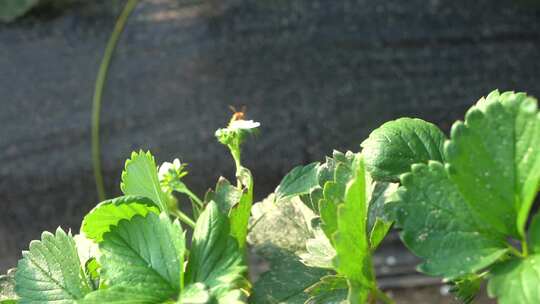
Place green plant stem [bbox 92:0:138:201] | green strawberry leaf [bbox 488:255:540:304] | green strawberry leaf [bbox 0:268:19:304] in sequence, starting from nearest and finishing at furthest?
green strawberry leaf [bbox 488:255:540:304] < green strawberry leaf [bbox 0:268:19:304] < green plant stem [bbox 92:0:138:201]

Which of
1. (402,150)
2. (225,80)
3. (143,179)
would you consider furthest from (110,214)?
(225,80)

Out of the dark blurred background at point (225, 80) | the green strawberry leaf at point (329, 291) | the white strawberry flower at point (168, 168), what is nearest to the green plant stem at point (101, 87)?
the dark blurred background at point (225, 80)

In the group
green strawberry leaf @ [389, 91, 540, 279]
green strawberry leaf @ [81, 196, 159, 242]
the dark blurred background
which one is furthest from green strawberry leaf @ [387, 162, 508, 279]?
the dark blurred background

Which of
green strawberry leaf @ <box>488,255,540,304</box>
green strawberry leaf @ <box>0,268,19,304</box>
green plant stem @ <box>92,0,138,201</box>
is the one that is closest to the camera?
green strawberry leaf @ <box>488,255,540,304</box>

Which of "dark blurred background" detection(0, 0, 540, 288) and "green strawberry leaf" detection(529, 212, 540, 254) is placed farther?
"dark blurred background" detection(0, 0, 540, 288)

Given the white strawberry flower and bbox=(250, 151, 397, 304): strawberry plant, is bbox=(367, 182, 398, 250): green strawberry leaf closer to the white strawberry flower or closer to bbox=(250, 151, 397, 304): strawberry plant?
bbox=(250, 151, 397, 304): strawberry plant

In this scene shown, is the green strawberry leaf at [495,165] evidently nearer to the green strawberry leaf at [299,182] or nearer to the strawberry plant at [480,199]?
the strawberry plant at [480,199]

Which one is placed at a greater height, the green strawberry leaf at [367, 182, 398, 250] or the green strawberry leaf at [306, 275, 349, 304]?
the green strawberry leaf at [367, 182, 398, 250]
